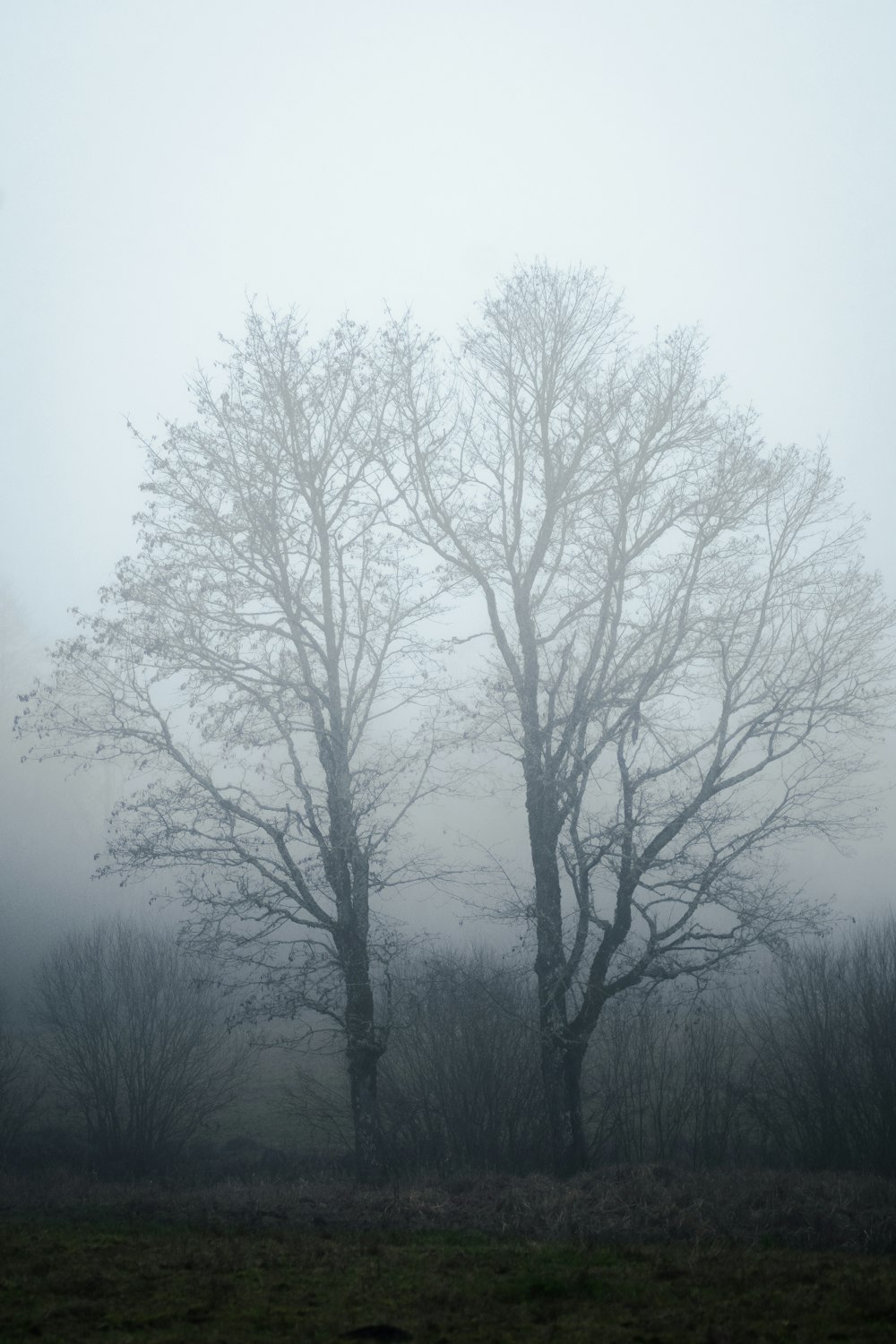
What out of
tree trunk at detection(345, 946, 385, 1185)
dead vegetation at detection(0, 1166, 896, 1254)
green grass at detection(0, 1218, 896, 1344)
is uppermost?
tree trunk at detection(345, 946, 385, 1185)

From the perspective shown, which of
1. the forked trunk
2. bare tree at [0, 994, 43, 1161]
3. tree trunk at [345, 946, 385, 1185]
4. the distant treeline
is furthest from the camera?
bare tree at [0, 994, 43, 1161]

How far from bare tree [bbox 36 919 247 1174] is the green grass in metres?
12.0

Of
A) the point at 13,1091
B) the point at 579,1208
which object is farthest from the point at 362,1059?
the point at 13,1091

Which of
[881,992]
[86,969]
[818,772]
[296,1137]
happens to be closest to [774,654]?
[818,772]

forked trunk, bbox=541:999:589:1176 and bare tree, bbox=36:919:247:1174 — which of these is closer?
forked trunk, bbox=541:999:589:1176

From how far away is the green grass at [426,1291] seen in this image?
5.39m

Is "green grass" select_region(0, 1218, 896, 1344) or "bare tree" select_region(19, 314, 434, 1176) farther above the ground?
"bare tree" select_region(19, 314, 434, 1176)

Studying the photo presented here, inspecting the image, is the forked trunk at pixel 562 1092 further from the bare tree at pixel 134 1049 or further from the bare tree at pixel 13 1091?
the bare tree at pixel 13 1091

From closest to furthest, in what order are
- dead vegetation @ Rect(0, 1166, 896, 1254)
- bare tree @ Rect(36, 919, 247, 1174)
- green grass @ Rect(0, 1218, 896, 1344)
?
green grass @ Rect(0, 1218, 896, 1344)
dead vegetation @ Rect(0, 1166, 896, 1254)
bare tree @ Rect(36, 919, 247, 1174)

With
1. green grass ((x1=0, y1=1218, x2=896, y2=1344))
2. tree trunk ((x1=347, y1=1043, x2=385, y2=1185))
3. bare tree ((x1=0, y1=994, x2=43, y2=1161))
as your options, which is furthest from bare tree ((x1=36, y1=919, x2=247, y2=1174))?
green grass ((x1=0, y1=1218, x2=896, y2=1344))

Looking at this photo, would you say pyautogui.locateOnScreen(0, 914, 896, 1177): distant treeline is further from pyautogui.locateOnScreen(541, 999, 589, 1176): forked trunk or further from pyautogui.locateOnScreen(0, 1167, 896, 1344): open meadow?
pyautogui.locateOnScreen(0, 1167, 896, 1344): open meadow

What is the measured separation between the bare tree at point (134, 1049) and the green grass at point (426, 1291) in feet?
39.4

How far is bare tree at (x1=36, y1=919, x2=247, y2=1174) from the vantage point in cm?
1978

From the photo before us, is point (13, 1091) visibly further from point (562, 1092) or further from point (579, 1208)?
point (579, 1208)
